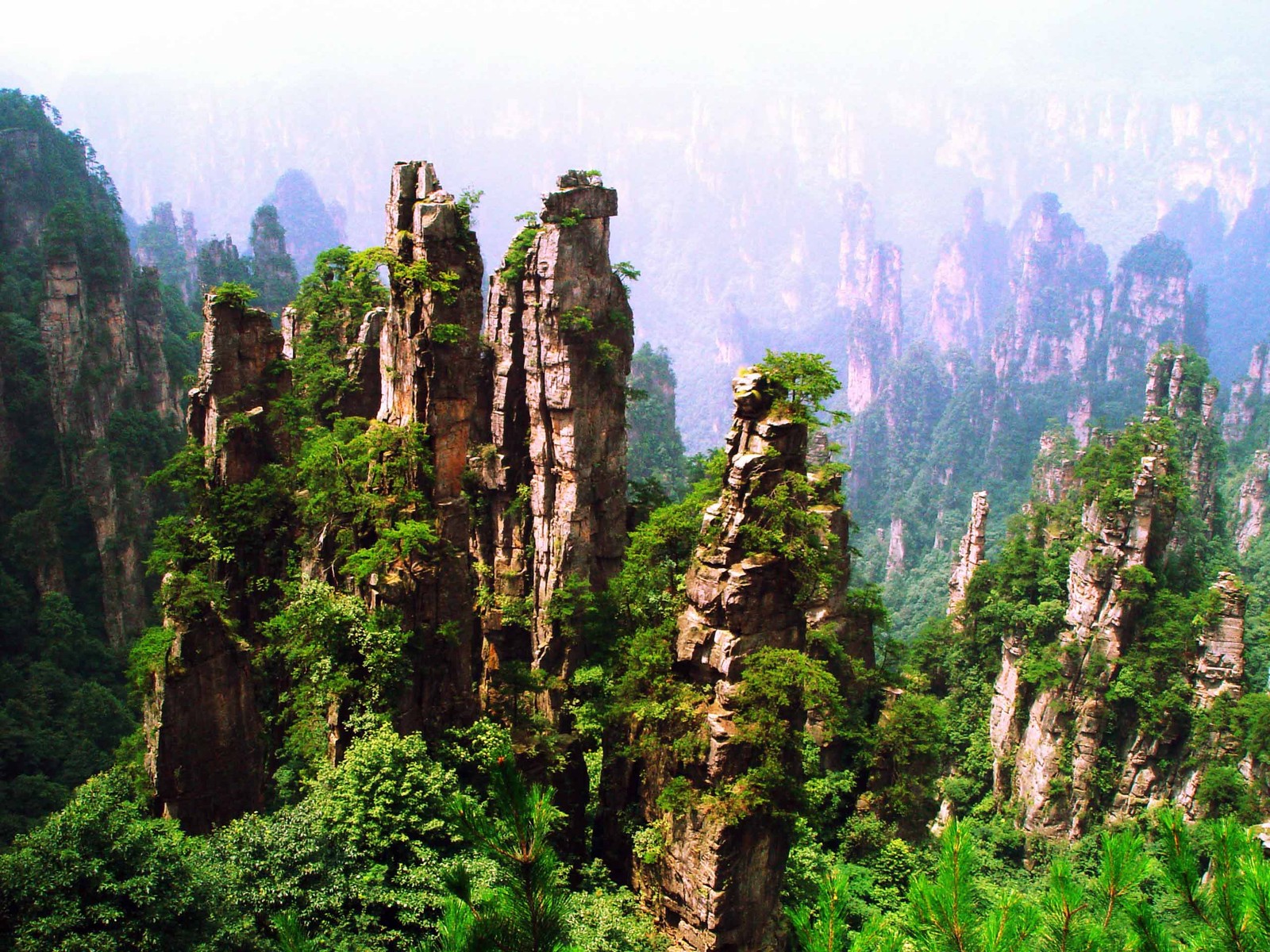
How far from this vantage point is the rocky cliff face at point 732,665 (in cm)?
1881

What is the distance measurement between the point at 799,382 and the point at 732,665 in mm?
5543

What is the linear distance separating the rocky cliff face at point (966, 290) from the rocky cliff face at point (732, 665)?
156 m

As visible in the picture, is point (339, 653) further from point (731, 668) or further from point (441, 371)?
point (731, 668)

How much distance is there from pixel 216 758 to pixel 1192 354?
5698cm

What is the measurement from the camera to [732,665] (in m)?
19.0

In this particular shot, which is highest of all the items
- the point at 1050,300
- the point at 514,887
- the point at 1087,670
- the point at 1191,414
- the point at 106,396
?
the point at 1050,300

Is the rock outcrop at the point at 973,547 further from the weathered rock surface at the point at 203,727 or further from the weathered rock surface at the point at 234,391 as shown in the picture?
the weathered rock surface at the point at 203,727

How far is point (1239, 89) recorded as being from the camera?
160500 millimetres

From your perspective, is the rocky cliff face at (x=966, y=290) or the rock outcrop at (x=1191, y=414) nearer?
the rock outcrop at (x=1191, y=414)

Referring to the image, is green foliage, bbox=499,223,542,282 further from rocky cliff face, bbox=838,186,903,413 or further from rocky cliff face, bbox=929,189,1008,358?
rocky cliff face, bbox=929,189,1008,358

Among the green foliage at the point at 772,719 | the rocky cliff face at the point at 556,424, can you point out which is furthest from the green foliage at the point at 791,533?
the rocky cliff face at the point at 556,424

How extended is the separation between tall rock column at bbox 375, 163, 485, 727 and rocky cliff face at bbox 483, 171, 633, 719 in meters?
4.18

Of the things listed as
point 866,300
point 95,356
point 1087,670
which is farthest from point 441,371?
point 866,300

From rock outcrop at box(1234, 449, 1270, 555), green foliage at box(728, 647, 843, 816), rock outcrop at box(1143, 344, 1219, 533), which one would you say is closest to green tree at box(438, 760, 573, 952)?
green foliage at box(728, 647, 843, 816)
